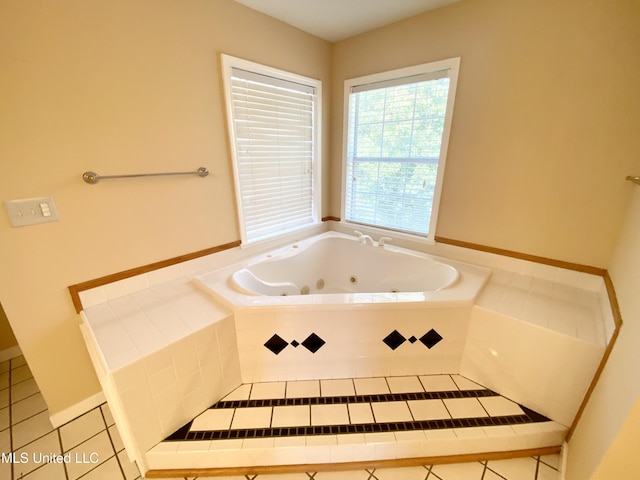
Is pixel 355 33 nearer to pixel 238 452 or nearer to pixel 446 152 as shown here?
pixel 446 152

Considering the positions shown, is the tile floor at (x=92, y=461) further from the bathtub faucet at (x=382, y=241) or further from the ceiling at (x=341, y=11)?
the ceiling at (x=341, y=11)

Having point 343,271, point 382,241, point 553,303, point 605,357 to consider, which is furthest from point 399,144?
point 605,357

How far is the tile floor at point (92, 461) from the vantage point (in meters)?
1.14

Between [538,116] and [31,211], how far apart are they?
2.58 metres

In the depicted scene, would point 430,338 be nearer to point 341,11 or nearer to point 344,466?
point 344,466

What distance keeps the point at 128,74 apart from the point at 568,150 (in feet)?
7.68

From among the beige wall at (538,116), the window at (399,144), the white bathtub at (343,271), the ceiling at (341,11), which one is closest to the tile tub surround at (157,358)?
the white bathtub at (343,271)

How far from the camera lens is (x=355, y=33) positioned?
200 centimetres

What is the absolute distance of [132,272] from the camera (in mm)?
1476

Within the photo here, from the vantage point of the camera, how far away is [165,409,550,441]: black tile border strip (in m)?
1.20

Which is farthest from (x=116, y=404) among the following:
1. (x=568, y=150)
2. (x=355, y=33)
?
(x=355, y=33)

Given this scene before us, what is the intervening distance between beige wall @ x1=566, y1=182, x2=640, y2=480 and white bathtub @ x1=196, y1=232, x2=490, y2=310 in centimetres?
55

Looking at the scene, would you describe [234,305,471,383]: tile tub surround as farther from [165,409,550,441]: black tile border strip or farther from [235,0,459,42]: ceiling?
[235,0,459,42]: ceiling

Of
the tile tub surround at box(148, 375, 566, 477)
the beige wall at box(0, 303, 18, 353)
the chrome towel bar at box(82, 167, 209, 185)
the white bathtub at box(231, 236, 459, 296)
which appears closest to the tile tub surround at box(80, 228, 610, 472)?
the tile tub surround at box(148, 375, 566, 477)
